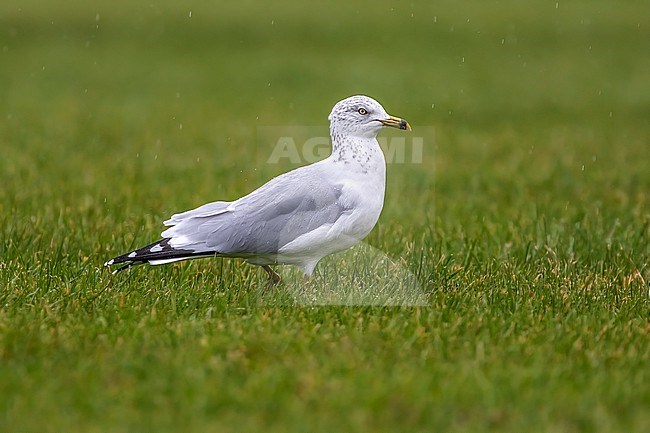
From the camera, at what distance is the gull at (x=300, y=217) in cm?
545

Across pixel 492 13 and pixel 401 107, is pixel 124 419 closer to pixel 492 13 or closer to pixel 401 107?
pixel 401 107

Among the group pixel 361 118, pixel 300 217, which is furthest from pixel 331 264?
pixel 361 118

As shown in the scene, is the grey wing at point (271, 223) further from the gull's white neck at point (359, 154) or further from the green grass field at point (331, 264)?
the green grass field at point (331, 264)

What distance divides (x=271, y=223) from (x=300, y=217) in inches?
6.1

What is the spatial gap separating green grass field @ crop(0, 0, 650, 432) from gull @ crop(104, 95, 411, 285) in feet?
0.86

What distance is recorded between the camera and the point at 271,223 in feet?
18.0

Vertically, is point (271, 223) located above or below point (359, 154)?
below

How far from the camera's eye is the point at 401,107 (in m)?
14.3

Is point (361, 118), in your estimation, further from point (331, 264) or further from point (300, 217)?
point (331, 264)

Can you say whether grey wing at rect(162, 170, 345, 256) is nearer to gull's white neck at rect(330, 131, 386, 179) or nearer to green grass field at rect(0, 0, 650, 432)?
gull's white neck at rect(330, 131, 386, 179)

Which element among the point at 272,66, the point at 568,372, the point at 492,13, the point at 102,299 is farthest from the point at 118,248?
the point at 492,13

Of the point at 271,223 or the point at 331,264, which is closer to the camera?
the point at 271,223

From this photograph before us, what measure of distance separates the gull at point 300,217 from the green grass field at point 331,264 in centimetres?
26

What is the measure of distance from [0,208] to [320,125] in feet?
18.9
